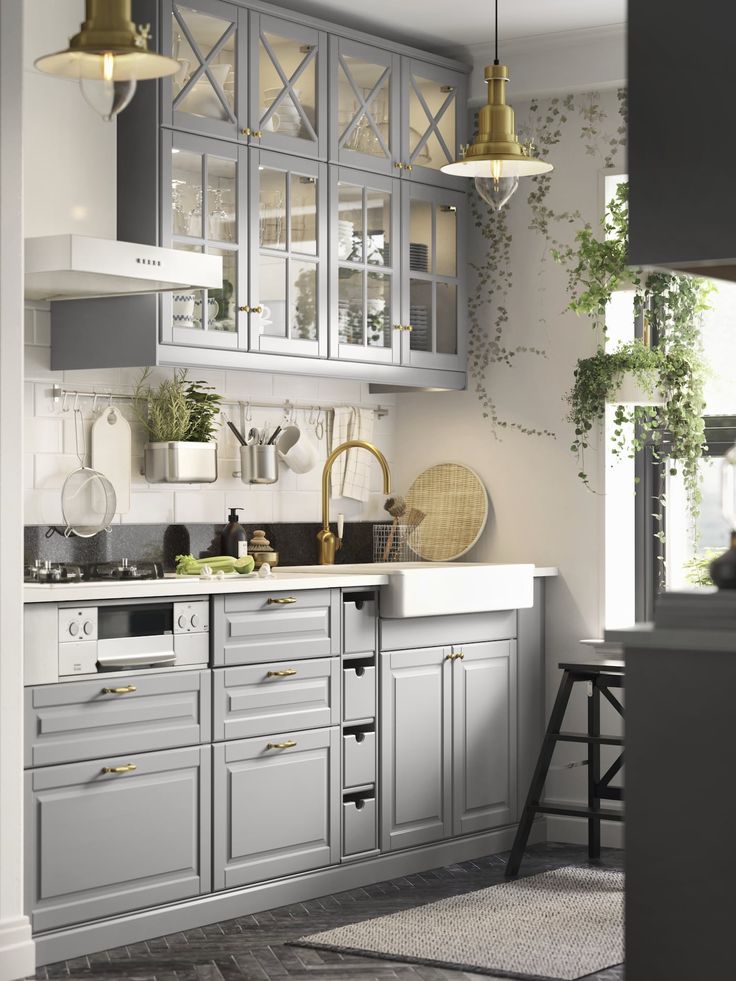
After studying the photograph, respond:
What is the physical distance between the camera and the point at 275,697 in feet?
14.4

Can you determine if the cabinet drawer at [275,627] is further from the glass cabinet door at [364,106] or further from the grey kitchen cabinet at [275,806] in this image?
the glass cabinet door at [364,106]

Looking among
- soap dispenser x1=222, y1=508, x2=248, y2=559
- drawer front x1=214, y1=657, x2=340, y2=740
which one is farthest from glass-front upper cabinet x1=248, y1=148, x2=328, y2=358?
drawer front x1=214, y1=657, x2=340, y2=740

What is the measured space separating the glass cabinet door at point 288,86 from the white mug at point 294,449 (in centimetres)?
98

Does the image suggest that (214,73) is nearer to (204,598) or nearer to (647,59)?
(204,598)

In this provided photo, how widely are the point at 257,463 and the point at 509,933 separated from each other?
1.84m

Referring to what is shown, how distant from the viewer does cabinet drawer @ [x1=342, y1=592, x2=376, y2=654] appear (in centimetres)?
464

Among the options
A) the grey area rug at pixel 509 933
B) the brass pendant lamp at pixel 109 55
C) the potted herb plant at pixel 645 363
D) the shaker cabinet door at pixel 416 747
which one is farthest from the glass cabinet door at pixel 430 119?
the brass pendant lamp at pixel 109 55

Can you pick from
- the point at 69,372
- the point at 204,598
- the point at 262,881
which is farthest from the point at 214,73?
the point at 262,881

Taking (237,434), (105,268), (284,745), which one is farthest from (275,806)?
(105,268)

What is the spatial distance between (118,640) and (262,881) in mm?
913

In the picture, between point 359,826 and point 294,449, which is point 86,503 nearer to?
point 294,449

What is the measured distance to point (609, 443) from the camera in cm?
537

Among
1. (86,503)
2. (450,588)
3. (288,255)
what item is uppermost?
(288,255)

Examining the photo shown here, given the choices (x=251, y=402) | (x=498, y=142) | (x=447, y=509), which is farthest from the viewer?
(x=447, y=509)
